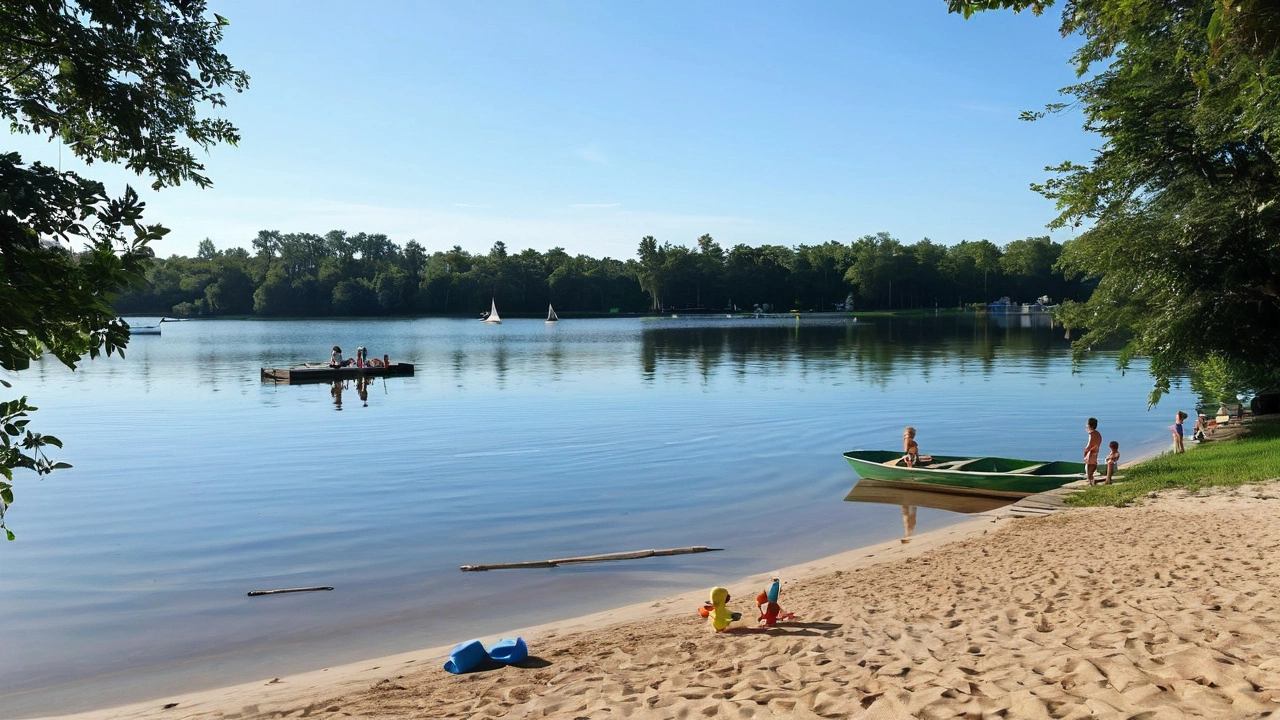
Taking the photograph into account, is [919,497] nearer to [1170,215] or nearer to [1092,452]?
[1092,452]

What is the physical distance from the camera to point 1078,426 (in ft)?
98.1

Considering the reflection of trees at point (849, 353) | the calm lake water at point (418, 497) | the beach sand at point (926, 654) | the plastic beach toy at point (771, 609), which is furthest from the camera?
the reflection of trees at point (849, 353)

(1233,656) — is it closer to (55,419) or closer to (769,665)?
(769,665)

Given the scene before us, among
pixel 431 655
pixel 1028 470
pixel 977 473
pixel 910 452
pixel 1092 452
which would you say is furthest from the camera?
pixel 910 452

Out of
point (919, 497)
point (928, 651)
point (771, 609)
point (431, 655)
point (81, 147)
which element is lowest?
point (919, 497)

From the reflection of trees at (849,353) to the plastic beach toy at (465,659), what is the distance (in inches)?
1477

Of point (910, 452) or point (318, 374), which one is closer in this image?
point (910, 452)

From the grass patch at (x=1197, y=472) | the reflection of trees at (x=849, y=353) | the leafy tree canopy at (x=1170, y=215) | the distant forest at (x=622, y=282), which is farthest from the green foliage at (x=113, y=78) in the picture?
the distant forest at (x=622, y=282)

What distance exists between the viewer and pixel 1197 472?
55.9 feet

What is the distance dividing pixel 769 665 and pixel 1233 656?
3590 mm

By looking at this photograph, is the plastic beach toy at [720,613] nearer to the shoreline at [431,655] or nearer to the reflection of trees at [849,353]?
the shoreline at [431,655]

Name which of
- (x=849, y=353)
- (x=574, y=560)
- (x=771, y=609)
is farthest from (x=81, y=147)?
(x=849, y=353)

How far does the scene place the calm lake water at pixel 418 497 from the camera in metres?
11.6

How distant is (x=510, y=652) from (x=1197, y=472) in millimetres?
14885
